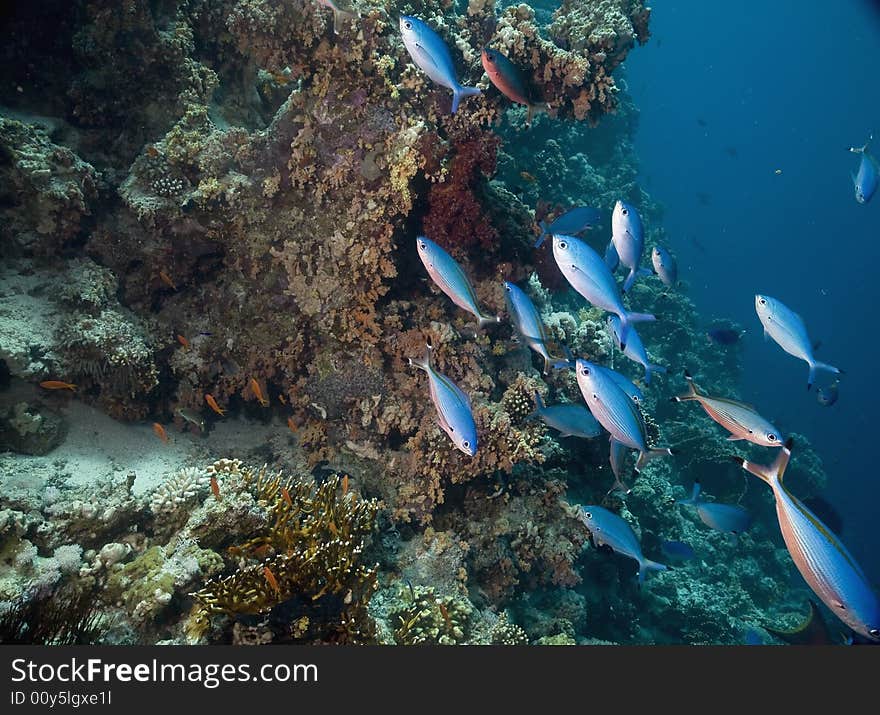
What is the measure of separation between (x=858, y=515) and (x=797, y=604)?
1201 inches

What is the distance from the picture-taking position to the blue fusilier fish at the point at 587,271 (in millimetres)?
3466

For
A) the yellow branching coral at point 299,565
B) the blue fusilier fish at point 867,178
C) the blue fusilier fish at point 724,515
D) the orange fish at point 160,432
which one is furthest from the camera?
the blue fusilier fish at point 867,178

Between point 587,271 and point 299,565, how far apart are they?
117 inches

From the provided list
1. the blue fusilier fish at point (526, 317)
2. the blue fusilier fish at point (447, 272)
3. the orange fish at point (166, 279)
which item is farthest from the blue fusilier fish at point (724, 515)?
the orange fish at point (166, 279)

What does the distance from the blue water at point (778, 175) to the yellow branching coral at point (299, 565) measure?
52.0m

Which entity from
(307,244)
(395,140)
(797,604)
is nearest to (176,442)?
(307,244)

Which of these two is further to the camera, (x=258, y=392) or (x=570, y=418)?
(x=258, y=392)

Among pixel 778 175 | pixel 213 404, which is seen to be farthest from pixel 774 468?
pixel 778 175

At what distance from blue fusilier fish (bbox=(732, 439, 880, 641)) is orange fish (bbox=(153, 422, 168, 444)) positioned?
520 cm

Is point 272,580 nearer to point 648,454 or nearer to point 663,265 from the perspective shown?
point 648,454

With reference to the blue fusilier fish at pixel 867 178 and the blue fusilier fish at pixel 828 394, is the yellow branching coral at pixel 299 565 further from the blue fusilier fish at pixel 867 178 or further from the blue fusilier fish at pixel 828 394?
the blue fusilier fish at pixel 828 394

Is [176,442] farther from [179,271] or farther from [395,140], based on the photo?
[395,140]

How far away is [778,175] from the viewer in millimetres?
62438

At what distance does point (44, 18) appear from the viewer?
5.39 m
